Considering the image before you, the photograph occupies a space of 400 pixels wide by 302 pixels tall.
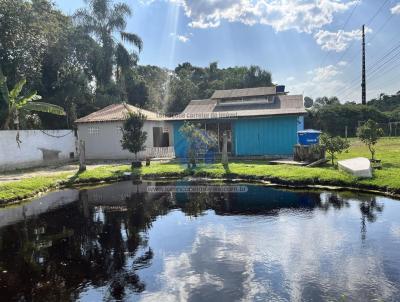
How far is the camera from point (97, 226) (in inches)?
410

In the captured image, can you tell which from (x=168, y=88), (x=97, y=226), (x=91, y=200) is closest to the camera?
(x=97, y=226)

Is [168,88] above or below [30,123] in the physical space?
above

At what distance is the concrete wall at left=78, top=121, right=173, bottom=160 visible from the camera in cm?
2667

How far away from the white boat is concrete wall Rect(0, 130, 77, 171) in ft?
58.7

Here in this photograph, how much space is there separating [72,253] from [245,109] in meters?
19.4

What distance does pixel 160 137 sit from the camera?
2902cm

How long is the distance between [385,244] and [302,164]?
35.7ft

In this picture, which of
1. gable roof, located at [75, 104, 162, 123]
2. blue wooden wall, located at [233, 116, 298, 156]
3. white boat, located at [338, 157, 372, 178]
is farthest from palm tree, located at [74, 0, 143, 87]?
white boat, located at [338, 157, 372, 178]

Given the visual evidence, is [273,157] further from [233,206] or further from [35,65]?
[35,65]

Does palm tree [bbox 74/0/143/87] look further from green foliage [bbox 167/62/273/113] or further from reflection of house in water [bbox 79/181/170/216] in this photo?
reflection of house in water [bbox 79/181/170/216]

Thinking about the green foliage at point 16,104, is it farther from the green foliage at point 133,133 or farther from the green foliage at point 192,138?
the green foliage at point 192,138

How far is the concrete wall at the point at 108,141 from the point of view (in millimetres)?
26672

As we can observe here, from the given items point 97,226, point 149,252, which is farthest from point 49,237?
point 149,252

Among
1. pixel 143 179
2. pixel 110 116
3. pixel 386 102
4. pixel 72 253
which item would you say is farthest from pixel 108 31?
pixel 386 102
